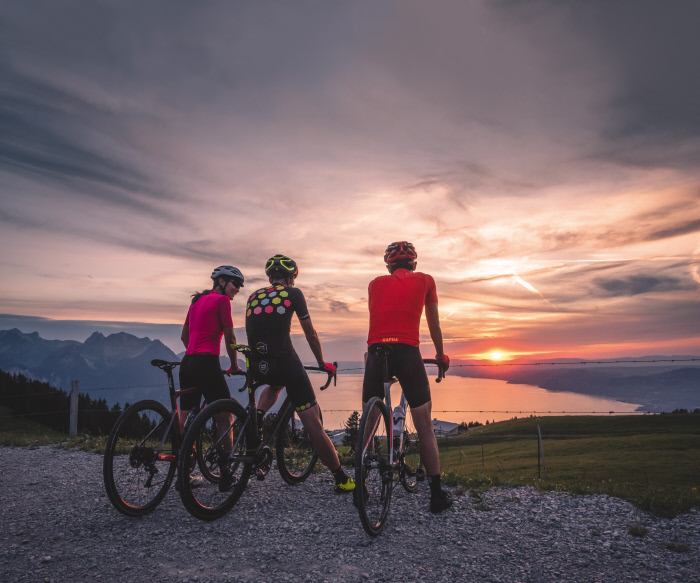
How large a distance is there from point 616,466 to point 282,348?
983 inches

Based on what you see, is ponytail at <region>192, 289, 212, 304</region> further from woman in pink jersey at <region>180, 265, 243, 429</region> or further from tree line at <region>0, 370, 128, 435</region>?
tree line at <region>0, 370, 128, 435</region>

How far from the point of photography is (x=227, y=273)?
5.77 m

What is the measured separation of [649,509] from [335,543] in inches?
143

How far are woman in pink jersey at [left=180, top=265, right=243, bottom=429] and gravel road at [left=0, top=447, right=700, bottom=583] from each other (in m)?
1.39

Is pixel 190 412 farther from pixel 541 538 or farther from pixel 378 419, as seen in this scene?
pixel 541 538

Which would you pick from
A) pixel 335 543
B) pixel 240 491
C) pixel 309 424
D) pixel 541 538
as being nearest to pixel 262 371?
pixel 309 424

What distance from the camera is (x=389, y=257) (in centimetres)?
510

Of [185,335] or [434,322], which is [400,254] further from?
[185,335]

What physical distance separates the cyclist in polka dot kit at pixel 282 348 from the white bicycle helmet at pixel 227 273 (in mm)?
780

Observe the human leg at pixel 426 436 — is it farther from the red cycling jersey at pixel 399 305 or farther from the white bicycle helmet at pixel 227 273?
the white bicycle helmet at pixel 227 273

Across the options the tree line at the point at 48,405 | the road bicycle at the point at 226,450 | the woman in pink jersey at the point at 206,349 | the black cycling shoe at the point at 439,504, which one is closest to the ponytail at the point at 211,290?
the woman in pink jersey at the point at 206,349

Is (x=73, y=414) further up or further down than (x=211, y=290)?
further down

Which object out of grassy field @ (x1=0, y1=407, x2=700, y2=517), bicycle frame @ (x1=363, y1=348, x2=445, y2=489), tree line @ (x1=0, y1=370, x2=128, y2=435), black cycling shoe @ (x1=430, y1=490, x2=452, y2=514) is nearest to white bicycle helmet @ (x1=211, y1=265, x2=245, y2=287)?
bicycle frame @ (x1=363, y1=348, x2=445, y2=489)

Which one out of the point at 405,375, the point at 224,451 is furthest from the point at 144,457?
the point at 405,375
